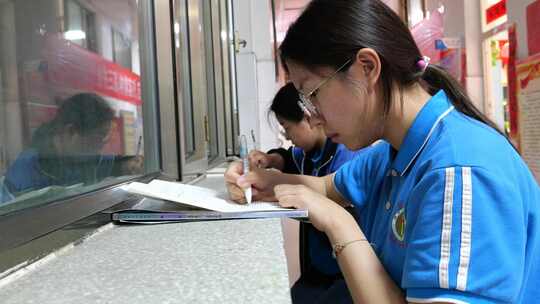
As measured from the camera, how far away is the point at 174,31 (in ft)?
4.67

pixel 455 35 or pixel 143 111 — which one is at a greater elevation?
pixel 455 35

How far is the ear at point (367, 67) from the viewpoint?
2.19 ft

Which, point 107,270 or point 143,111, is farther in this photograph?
point 143,111

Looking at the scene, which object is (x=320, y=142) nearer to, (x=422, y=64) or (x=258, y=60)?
(x=422, y=64)

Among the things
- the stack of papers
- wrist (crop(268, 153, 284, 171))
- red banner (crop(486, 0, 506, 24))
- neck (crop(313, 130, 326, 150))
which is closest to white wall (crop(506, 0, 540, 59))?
red banner (crop(486, 0, 506, 24))

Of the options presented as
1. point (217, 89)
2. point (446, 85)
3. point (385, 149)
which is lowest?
point (385, 149)

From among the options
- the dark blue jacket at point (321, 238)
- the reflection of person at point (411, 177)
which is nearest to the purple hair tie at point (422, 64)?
the reflection of person at point (411, 177)

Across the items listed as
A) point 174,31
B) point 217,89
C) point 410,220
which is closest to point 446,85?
point 410,220

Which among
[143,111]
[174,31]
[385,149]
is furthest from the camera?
[174,31]

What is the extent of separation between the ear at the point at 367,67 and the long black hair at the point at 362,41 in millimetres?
10

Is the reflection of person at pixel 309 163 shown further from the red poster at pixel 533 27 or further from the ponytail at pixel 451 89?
the red poster at pixel 533 27

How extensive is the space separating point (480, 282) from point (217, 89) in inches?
88.6

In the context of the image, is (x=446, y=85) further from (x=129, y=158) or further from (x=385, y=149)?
(x=129, y=158)

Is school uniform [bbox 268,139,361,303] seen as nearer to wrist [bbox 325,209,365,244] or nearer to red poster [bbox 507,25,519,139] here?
wrist [bbox 325,209,365,244]
